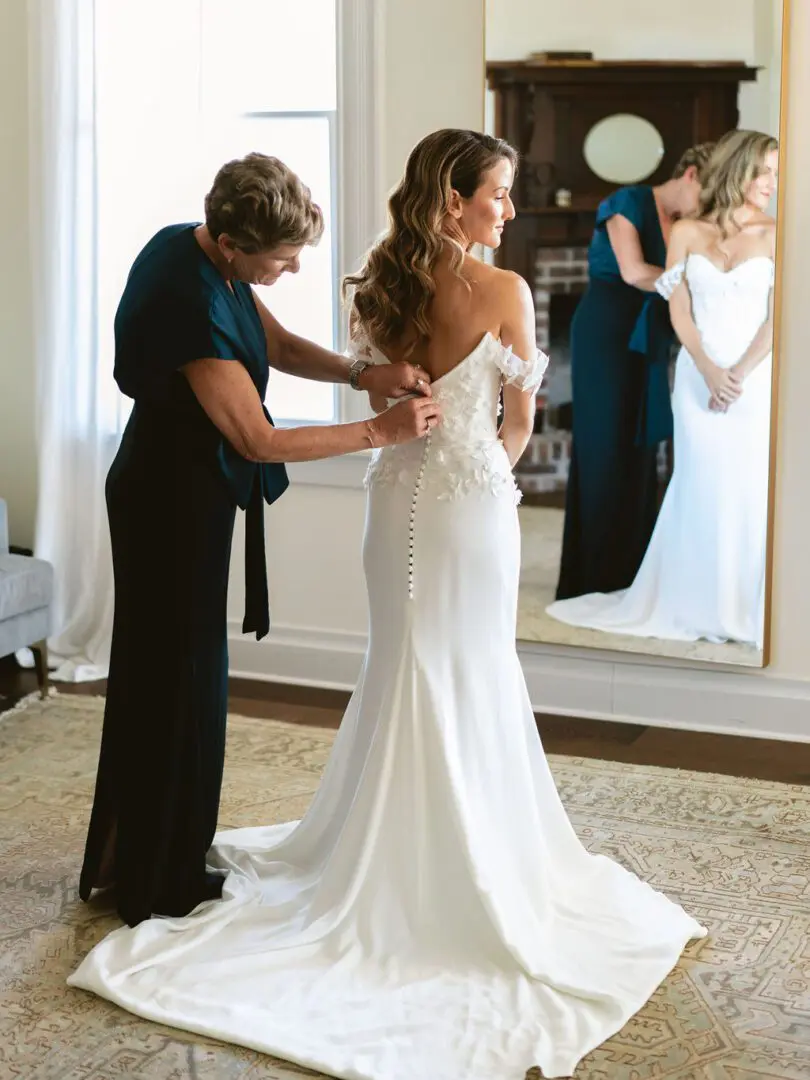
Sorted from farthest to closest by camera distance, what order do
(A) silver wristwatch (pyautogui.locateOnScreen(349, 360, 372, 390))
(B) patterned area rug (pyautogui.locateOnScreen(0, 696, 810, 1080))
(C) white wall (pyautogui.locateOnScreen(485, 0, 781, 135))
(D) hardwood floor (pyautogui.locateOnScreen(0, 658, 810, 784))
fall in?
(D) hardwood floor (pyautogui.locateOnScreen(0, 658, 810, 784))
(C) white wall (pyautogui.locateOnScreen(485, 0, 781, 135))
(A) silver wristwatch (pyautogui.locateOnScreen(349, 360, 372, 390))
(B) patterned area rug (pyautogui.locateOnScreen(0, 696, 810, 1080))

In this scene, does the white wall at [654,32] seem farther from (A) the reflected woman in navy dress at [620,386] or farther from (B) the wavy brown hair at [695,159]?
(A) the reflected woman in navy dress at [620,386]

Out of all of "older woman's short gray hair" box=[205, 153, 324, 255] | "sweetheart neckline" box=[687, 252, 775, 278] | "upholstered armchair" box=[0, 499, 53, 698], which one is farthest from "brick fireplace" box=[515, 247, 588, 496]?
"older woman's short gray hair" box=[205, 153, 324, 255]

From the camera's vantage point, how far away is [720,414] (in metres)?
4.24

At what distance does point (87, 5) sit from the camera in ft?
15.9

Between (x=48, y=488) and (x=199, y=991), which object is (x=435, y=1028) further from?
(x=48, y=488)

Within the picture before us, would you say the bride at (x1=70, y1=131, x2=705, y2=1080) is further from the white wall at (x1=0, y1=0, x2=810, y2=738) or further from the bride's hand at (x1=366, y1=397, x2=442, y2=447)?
the white wall at (x1=0, y1=0, x2=810, y2=738)

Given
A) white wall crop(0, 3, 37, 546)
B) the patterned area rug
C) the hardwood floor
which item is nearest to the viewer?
the patterned area rug

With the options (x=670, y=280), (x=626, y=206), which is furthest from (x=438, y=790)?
(x=626, y=206)

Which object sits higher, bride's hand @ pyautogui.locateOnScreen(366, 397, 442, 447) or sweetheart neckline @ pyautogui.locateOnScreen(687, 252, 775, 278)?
sweetheart neckline @ pyautogui.locateOnScreen(687, 252, 775, 278)

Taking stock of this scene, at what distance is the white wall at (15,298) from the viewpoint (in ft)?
16.9

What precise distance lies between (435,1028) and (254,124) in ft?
10.8

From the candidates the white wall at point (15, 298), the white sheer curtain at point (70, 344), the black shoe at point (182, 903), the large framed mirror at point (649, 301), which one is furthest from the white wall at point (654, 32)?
the black shoe at point (182, 903)

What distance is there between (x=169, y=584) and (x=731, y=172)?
2.18m

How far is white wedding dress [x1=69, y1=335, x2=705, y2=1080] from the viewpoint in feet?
8.97
